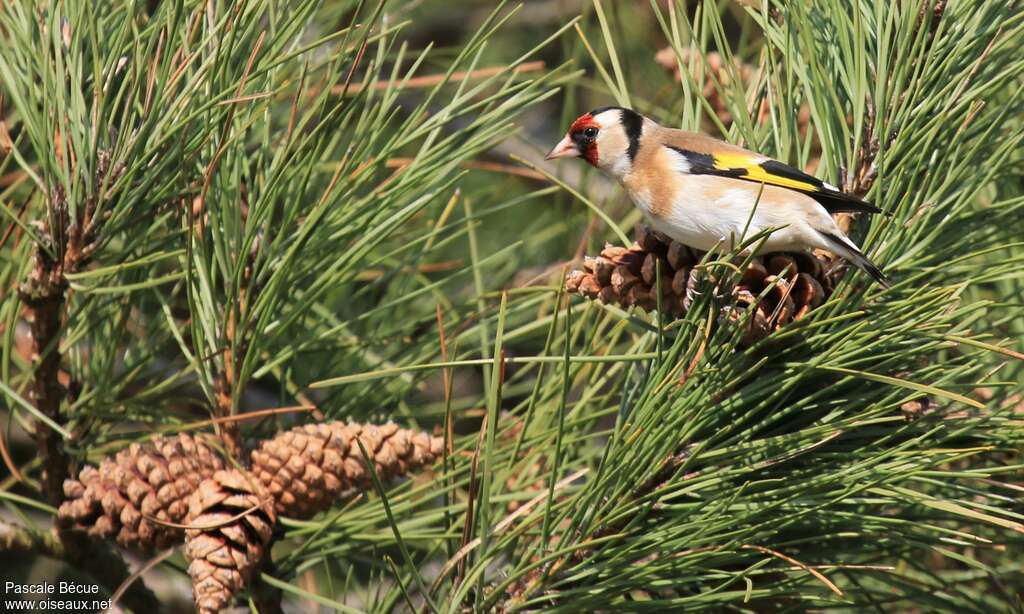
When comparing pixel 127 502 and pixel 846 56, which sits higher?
pixel 846 56

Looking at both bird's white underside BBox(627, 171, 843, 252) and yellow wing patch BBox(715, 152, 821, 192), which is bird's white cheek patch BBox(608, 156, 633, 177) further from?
yellow wing patch BBox(715, 152, 821, 192)

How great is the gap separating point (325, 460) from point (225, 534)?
6.3 inches

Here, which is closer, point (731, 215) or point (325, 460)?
point (325, 460)

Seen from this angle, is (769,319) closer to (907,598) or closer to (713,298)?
(713,298)

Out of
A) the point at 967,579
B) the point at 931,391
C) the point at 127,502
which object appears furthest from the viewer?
the point at 967,579

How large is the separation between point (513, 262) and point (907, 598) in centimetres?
114

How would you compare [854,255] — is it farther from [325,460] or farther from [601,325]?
[325,460]

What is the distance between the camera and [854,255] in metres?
1.32

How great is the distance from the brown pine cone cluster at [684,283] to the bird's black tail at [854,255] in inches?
1.9

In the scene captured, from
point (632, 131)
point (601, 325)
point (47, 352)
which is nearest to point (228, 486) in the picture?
point (47, 352)

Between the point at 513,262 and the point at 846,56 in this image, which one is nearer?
the point at 846,56

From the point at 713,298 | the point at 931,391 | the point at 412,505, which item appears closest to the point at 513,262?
the point at 412,505

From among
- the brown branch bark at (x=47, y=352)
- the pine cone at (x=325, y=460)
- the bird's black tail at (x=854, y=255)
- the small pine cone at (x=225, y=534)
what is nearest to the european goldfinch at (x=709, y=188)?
the bird's black tail at (x=854, y=255)

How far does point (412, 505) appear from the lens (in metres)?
1.43
